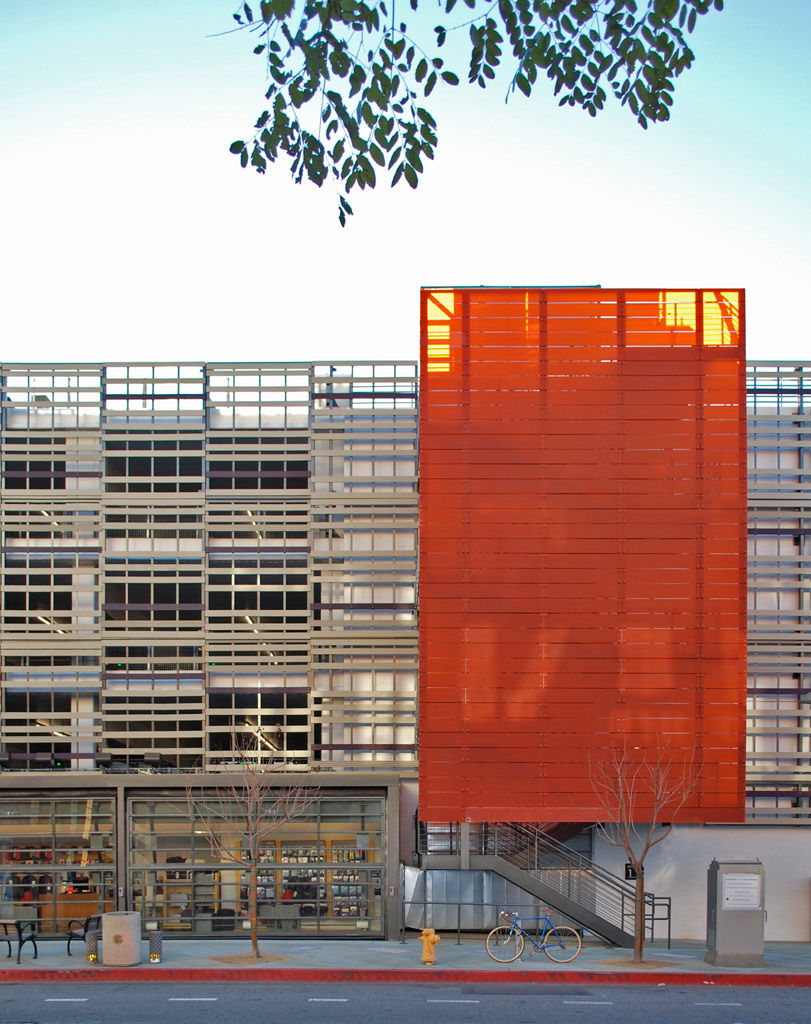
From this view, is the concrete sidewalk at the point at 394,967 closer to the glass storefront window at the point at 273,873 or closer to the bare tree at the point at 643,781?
the glass storefront window at the point at 273,873

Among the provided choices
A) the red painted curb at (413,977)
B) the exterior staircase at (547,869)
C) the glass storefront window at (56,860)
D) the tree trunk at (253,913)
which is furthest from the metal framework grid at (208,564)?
the red painted curb at (413,977)

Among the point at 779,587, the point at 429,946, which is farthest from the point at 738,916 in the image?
the point at 779,587

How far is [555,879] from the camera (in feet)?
83.9

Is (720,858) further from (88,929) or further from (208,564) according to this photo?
(208,564)

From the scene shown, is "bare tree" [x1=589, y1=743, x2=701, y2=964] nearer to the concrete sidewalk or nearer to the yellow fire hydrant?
the concrete sidewalk

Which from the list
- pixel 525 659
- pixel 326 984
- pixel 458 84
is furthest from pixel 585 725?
pixel 458 84

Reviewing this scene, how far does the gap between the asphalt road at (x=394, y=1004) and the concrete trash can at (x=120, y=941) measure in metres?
1.09

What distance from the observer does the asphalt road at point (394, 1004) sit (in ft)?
57.7

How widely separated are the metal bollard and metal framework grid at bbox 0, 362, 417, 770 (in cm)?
660

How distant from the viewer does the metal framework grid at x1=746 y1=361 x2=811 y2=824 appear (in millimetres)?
28094

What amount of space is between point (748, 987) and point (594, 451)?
38.2 feet

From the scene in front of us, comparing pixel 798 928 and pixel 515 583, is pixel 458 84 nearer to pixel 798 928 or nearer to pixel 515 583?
pixel 515 583

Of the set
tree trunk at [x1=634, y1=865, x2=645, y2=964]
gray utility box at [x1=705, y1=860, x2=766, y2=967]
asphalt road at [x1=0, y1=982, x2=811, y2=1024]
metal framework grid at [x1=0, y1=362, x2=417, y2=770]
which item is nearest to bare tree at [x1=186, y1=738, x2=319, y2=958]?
metal framework grid at [x1=0, y1=362, x2=417, y2=770]

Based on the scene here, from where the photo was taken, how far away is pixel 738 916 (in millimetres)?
22109
